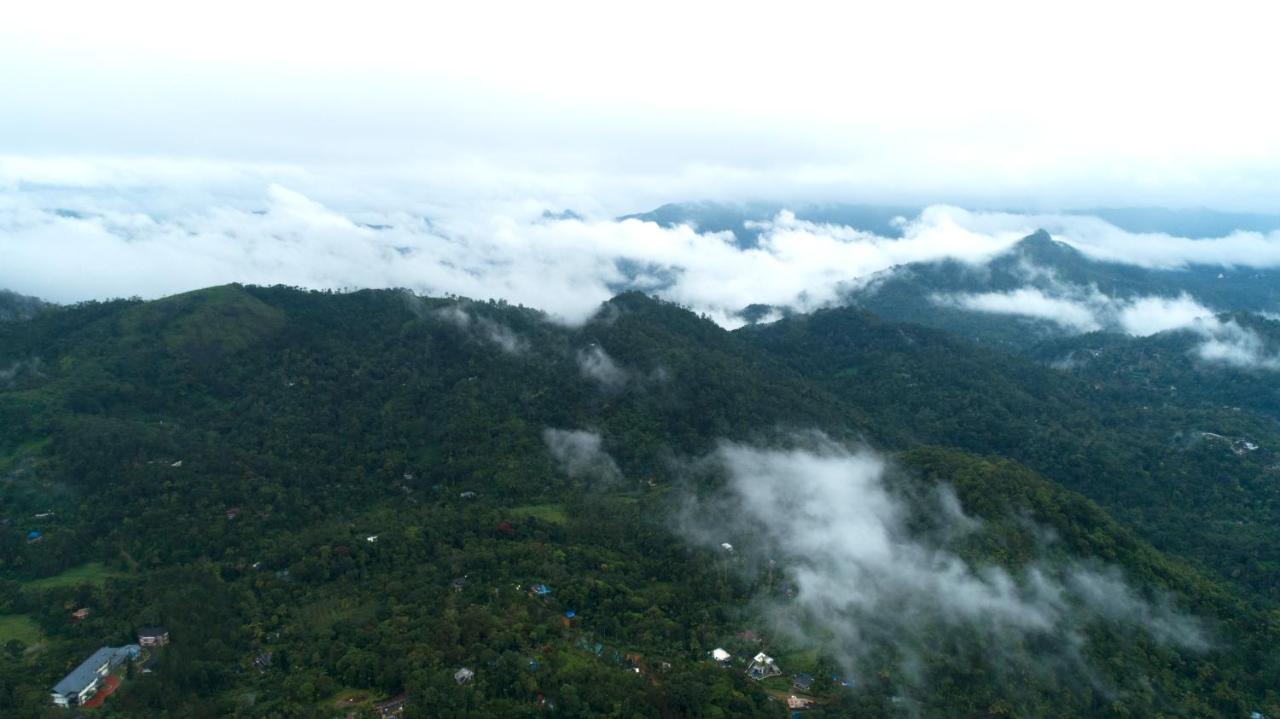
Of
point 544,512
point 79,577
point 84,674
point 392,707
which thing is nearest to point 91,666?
point 84,674

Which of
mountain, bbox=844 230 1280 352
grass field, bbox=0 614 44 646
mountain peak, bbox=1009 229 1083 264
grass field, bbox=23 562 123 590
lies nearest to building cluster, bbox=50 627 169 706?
grass field, bbox=0 614 44 646

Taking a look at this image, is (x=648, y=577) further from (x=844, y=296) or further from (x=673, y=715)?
(x=844, y=296)

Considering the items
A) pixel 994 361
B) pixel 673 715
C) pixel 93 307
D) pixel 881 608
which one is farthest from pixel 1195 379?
pixel 93 307

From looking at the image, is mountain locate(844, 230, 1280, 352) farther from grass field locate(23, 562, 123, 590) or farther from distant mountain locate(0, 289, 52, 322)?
distant mountain locate(0, 289, 52, 322)

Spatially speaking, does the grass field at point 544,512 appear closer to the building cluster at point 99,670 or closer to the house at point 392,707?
the house at point 392,707

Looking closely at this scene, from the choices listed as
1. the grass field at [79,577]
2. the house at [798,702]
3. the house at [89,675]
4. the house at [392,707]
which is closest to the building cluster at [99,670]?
the house at [89,675]

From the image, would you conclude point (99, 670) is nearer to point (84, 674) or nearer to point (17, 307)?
point (84, 674)
